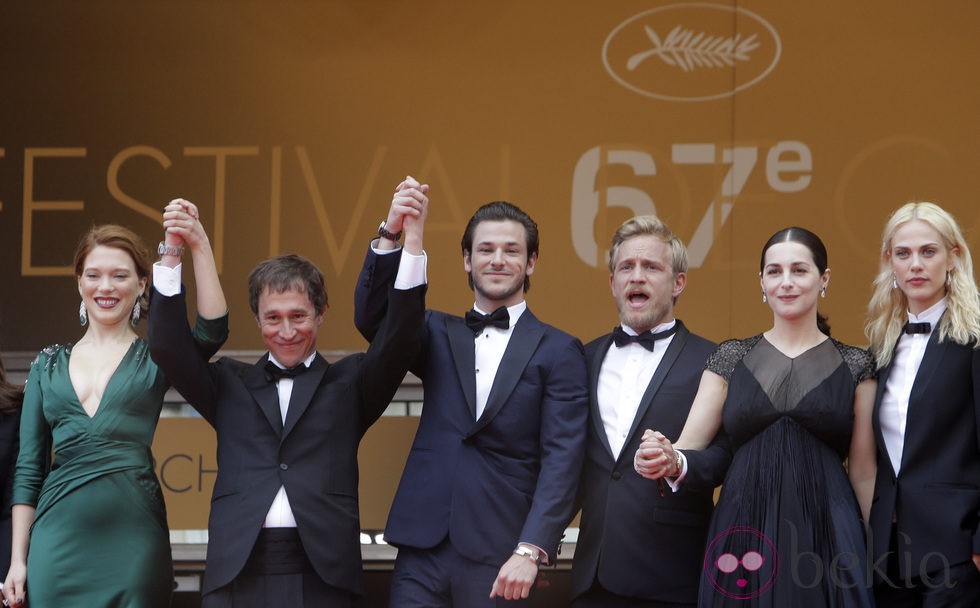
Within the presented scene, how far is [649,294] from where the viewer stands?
432 centimetres

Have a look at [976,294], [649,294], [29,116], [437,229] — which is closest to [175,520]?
[437,229]

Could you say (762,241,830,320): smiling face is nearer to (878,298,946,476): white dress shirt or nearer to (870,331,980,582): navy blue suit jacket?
(878,298,946,476): white dress shirt

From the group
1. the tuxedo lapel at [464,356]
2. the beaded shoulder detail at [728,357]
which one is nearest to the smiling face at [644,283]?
the beaded shoulder detail at [728,357]

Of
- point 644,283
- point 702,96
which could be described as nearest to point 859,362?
point 644,283

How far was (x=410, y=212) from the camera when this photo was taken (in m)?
3.97

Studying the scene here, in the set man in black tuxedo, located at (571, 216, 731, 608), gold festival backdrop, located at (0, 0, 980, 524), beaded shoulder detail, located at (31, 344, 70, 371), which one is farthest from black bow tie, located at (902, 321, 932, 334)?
beaded shoulder detail, located at (31, 344, 70, 371)

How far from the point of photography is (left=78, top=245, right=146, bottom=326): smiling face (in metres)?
4.34

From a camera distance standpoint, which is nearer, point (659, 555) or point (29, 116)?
point (659, 555)

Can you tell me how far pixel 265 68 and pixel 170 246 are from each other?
8.31ft

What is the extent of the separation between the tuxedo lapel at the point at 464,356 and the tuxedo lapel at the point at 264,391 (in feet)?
1.93

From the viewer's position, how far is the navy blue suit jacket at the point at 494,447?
3.98m

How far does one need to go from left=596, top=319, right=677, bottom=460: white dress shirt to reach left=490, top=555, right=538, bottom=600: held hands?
0.49 m

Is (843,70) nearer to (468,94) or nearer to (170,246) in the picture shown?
(468,94)

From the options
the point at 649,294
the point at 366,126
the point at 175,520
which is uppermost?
the point at 366,126
